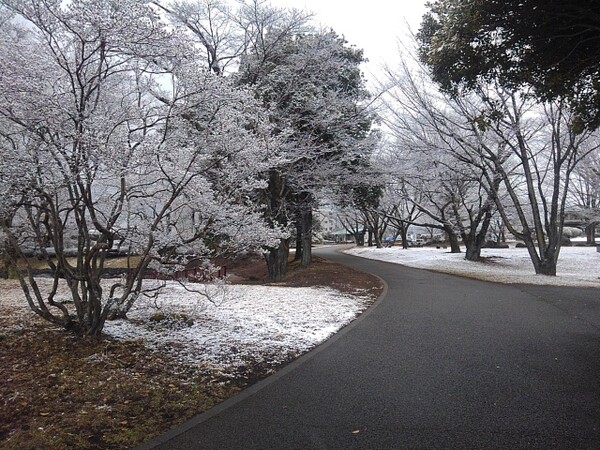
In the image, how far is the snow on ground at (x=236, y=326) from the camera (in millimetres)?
4887

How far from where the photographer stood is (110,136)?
4332mm

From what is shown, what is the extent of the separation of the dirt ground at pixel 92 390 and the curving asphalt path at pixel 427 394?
0.30m

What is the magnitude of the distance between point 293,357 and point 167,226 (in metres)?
2.48

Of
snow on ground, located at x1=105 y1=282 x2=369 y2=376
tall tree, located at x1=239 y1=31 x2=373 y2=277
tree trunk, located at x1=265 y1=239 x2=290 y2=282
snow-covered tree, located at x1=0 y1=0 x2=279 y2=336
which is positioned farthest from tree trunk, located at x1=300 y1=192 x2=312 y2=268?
snow-covered tree, located at x1=0 y1=0 x2=279 y2=336

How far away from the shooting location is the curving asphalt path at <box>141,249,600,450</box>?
2.80 metres

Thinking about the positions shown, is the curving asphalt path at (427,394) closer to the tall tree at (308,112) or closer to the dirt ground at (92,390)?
the dirt ground at (92,390)

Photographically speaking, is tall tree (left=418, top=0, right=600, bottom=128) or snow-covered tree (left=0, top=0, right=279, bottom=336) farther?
tall tree (left=418, top=0, right=600, bottom=128)

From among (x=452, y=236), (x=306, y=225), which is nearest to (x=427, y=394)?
(x=306, y=225)

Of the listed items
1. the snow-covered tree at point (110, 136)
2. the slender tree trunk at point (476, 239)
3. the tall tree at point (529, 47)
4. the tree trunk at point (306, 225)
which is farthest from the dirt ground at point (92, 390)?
the slender tree trunk at point (476, 239)

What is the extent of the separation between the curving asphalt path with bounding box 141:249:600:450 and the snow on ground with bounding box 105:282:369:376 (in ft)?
1.83

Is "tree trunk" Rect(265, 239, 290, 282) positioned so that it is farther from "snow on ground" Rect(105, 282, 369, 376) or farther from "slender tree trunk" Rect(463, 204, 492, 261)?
"slender tree trunk" Rect(463, 204, 492, 261)

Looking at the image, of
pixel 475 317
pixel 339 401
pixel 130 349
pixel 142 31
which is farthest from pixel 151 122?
pixel 475 317

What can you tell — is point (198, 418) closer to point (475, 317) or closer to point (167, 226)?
point (167, 226)

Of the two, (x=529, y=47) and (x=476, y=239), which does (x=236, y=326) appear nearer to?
(x=529, y=47)
